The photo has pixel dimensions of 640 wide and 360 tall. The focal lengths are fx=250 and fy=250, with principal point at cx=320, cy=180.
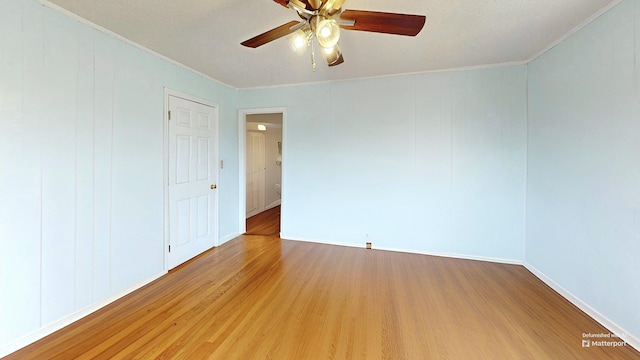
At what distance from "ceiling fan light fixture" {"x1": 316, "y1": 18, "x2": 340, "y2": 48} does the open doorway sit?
252cm

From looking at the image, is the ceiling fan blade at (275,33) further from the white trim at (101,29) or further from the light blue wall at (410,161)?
the light blue wall at (410,161)

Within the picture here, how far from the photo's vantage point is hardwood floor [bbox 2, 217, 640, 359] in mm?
1642

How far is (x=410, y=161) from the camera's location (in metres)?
3.29

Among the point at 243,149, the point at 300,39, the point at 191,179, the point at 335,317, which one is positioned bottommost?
the point at 335,317

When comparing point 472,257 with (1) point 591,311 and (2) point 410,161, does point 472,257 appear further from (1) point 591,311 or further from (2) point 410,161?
(2) point 410,161

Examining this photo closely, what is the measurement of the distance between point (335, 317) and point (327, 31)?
200 cm

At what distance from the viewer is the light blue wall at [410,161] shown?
2.97 metres

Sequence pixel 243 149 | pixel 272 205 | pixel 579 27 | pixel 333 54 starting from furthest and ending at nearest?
1. pixel 272 205
2. pixel 243 149
3. pixel 579 27
4. pixel 333 54

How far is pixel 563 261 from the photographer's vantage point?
7.57ft

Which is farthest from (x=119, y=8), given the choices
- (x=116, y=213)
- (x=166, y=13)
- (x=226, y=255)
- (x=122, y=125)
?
(x=226, y=255)

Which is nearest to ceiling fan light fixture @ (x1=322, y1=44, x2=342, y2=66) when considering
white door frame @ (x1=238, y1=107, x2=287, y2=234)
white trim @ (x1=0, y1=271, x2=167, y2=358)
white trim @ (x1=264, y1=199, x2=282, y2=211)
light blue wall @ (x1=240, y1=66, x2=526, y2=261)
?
light blue wall @ (x1=240, y1=66, x2=526, y2=261)

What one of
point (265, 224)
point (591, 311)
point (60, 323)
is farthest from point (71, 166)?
point (591, 311)

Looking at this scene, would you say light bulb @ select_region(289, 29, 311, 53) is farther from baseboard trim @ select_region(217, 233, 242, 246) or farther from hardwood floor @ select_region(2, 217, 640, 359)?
baseboard trim @ select_region(217, 233, 242, 246)

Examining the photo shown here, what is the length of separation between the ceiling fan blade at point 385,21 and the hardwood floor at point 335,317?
202 centimetres
